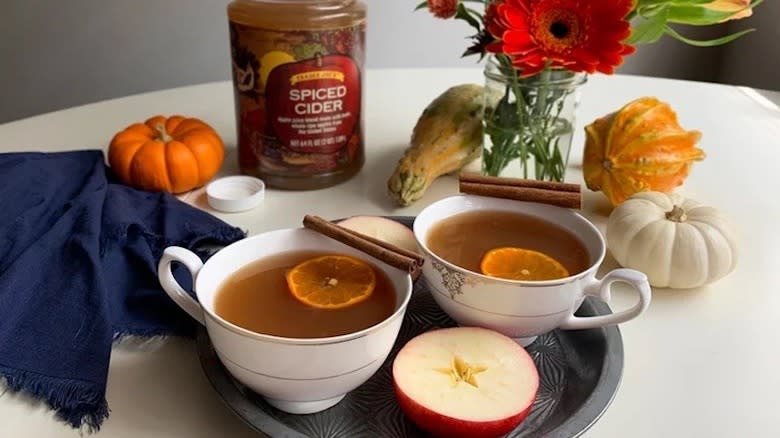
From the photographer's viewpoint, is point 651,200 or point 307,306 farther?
point 651,200

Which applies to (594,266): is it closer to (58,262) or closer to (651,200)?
(651,200)

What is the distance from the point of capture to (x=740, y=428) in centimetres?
60

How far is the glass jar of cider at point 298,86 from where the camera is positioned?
0.86 meters

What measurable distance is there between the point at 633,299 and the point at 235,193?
493mm

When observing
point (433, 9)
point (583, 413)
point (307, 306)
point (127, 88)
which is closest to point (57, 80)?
point (127, 88)

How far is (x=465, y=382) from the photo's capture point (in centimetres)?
55

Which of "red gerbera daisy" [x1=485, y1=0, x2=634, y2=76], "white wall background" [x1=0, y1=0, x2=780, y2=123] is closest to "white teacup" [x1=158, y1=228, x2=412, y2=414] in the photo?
"red gerbera daisy" [x1=485, y1=0, x2=634, y2=76]

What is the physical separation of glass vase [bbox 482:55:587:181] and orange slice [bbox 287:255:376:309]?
0.32 meters

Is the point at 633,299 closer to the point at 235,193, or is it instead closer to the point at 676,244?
the point at 676,244

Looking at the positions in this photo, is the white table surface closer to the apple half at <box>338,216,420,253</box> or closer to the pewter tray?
the pewter tray

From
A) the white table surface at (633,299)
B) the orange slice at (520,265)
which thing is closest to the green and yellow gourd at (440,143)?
the white table surface at (633,299)

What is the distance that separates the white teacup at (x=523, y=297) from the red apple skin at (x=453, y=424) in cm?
9

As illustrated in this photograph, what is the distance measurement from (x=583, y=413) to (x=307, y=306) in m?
0.22

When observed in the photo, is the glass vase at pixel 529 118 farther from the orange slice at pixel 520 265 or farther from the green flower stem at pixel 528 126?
the orange slice at pixel 520 265
